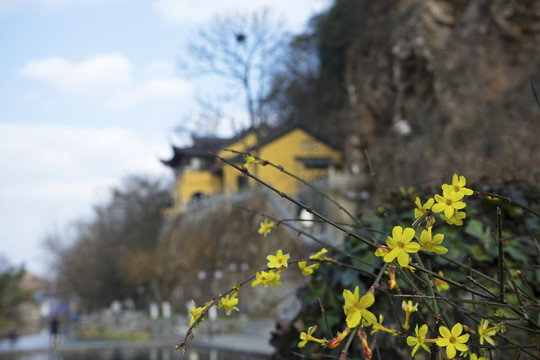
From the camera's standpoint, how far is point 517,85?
19.0 m

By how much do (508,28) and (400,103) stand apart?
287 inches

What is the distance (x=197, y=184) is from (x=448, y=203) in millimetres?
45628

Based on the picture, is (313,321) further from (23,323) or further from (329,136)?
(23,323)

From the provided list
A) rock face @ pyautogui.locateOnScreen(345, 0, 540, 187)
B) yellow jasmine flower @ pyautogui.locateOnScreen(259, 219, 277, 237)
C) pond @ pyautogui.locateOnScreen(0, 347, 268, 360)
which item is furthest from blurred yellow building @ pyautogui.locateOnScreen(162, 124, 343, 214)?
yellow jasmine flower @ pyautogui.locateOnScreen(259, 219, 277, 237)

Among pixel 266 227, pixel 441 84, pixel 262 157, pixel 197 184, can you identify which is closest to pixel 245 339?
pixel 441 84

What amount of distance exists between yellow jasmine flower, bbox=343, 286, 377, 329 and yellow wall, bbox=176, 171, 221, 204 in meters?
45.0

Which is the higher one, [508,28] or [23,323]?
[508,28]

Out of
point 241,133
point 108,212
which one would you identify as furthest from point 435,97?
point 108,212

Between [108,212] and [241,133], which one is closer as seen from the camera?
[241,133]

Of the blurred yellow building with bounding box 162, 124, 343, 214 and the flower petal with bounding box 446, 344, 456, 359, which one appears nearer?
the flower petal with bounding box 446, 344, 456, 359

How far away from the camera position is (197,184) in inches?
1842

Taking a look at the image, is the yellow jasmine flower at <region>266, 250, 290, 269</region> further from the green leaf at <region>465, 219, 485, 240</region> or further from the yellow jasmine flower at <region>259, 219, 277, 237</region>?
the green leaf at <region>465, 219, 485, 240</region>

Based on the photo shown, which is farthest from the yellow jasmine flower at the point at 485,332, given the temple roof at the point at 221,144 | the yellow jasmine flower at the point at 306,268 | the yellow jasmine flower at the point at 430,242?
the temple roof at the point at 221,144

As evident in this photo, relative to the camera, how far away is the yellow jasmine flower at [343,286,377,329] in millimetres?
1375
